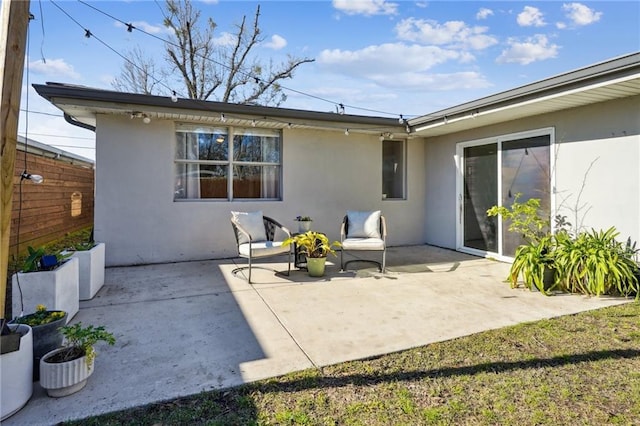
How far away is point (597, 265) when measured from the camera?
13.9 ft

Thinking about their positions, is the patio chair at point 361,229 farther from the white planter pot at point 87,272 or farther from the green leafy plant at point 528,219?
the white planter pot at point 87,272

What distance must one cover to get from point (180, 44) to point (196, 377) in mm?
15879

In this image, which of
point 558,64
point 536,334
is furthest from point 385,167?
point 536,334

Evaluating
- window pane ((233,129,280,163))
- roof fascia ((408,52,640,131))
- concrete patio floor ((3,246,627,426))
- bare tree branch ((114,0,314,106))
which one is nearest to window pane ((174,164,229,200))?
window pane ((233,129,280,163))

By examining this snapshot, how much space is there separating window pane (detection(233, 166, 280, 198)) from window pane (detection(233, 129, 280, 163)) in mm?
183

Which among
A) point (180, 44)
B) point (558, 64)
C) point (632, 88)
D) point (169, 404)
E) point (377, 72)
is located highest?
point (180, 44)

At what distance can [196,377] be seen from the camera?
2418 millimetres

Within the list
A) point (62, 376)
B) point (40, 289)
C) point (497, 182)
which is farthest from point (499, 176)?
point (40, 289)

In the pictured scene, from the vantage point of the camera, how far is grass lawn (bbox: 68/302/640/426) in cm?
199

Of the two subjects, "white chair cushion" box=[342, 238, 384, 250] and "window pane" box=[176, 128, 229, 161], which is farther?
"window pane" box=[176, 128, 229, 161]

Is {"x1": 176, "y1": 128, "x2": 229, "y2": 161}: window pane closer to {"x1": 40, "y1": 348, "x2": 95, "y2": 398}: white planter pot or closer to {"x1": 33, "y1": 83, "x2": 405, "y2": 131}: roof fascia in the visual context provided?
{"x1": 33, "y1": 83, "x2": 405, "y2": 131}: roof fascia

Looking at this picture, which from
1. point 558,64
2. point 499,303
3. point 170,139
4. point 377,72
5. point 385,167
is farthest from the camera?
point 377,72

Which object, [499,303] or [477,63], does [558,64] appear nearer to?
[477,63]

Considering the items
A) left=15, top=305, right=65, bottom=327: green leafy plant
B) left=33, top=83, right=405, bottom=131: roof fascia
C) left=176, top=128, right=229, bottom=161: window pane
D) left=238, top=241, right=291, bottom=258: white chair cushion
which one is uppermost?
left=33, top=83, right=405, bottom=131: roof fascia
